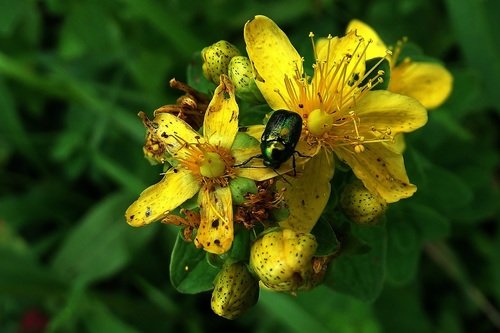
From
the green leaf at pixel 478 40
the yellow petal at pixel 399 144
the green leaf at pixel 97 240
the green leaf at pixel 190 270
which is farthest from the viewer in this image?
the green leaf at pixel 97 240

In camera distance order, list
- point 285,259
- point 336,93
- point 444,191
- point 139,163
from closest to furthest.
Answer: point 285,259 < point 336,93 < point 444,191 < point 139,163

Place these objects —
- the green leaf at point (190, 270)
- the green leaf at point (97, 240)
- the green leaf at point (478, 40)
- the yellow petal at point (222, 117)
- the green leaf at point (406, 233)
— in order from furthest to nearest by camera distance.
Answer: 1. the green leaf at point (97, 240)
2. the green leaf at point (478, 40)
3. the green leaf at point (406, 233)
4. the green leaf at point (190, 270)
5. the yellow petal at point (222, 117)

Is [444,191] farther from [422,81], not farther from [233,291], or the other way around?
[233,291]

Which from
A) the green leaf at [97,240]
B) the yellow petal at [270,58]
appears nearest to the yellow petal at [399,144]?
the yellow petal at [270,58]

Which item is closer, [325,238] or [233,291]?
[233,291]

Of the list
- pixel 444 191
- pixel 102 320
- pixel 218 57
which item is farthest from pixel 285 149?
pixel 102 320

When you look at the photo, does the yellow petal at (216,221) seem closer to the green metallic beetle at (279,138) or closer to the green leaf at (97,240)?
the green metallic beetle at (279,138)

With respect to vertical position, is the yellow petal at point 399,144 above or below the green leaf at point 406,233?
above

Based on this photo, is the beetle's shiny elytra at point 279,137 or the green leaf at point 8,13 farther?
the green leaf at point 8,13
